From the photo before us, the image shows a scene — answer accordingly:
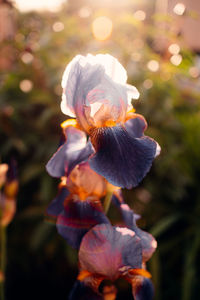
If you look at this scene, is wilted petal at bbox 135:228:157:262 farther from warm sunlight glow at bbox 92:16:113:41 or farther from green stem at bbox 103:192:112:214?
warm sunlight glow at bbox 92:16:113:41

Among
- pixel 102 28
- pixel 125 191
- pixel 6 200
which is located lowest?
pixel 125 191

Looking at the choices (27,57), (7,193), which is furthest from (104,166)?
(27,57)

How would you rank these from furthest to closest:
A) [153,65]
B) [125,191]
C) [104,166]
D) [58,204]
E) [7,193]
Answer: [153,65] → [125,191] → [7,193] → [58,204] → [104,166]

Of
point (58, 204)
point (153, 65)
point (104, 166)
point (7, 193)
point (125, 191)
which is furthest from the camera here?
point (153, 65)

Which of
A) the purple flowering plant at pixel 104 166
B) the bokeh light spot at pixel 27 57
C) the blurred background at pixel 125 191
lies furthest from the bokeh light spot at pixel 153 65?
the purple flowering plant at pixel 104 166

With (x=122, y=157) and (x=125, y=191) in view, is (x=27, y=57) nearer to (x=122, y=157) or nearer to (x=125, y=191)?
(x=125, y=191)

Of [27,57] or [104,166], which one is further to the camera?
[27,57]

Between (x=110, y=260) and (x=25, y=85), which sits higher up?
(x=25, y=85)
